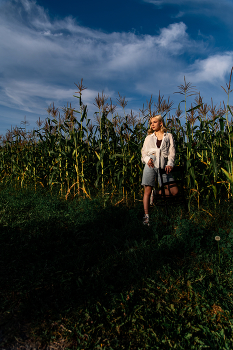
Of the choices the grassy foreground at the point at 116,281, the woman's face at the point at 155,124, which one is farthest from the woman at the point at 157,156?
the grassy foreground at the point at 116,281

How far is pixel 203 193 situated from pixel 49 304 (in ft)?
12.3

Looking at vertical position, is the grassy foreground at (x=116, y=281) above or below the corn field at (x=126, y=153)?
below

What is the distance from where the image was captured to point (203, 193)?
4.80m

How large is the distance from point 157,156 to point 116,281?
2369 millimetres

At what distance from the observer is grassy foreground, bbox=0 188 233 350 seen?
1.94 m

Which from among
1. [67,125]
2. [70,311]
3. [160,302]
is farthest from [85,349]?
[67,125]

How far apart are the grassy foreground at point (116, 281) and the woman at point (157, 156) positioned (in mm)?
487

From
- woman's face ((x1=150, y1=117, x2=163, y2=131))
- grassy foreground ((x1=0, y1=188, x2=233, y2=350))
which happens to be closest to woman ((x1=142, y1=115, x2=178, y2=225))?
woman's face ((x1=150, y1=117, x2=163, y2=131))

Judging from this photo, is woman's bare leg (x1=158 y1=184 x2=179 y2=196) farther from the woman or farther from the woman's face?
the woman's face

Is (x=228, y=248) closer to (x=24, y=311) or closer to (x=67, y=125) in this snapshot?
(x=24, y=311)

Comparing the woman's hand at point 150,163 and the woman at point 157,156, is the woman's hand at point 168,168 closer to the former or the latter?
the woman at point 157,156

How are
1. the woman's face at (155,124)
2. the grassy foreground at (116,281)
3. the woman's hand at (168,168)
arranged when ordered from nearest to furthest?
1. the grassy foreground at (116,281)
2. the woman's hand at (168,168)
3. the woman's face at (155,124)

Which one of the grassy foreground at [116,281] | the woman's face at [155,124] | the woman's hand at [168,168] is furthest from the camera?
the woman's face at [155,124]

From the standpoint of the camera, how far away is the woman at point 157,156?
412cm
